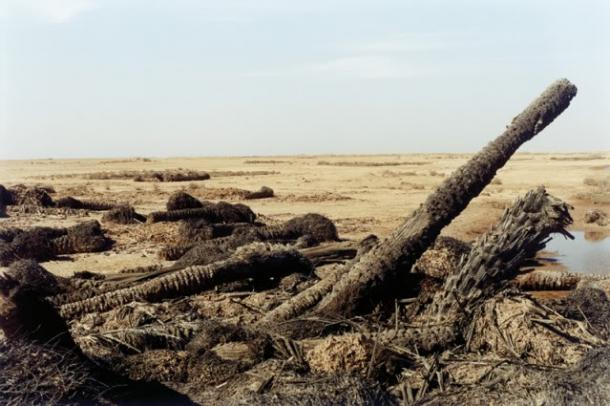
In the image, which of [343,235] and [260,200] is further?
[260,200]

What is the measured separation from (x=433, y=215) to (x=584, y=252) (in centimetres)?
864

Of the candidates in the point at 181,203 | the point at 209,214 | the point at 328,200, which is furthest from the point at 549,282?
the point at 328,200

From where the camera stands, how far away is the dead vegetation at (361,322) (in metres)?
5.34

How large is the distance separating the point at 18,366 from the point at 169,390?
120cm

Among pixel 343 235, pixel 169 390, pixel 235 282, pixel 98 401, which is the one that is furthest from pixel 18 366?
pixel 343 235

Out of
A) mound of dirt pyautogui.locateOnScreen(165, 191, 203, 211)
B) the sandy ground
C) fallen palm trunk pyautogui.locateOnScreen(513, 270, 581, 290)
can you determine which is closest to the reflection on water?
the sandy ground

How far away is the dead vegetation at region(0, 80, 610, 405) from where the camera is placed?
5.34 metres

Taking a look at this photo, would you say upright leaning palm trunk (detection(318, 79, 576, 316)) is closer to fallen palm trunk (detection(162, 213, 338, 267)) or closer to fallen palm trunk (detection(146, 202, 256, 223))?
fallen palm trunk (detection(162, 213, 338, 267))

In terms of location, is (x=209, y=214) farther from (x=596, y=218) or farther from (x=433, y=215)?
(x=596, y=218)

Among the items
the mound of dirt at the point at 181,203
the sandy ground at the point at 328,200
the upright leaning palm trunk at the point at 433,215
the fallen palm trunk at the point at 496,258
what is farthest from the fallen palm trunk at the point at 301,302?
A: the mound of dirt at the point at 181,203

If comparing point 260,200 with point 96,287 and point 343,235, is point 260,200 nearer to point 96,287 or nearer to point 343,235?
point 343,235

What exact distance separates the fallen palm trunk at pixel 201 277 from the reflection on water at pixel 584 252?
6.21 meters

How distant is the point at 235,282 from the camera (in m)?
8.41

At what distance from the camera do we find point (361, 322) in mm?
6727
